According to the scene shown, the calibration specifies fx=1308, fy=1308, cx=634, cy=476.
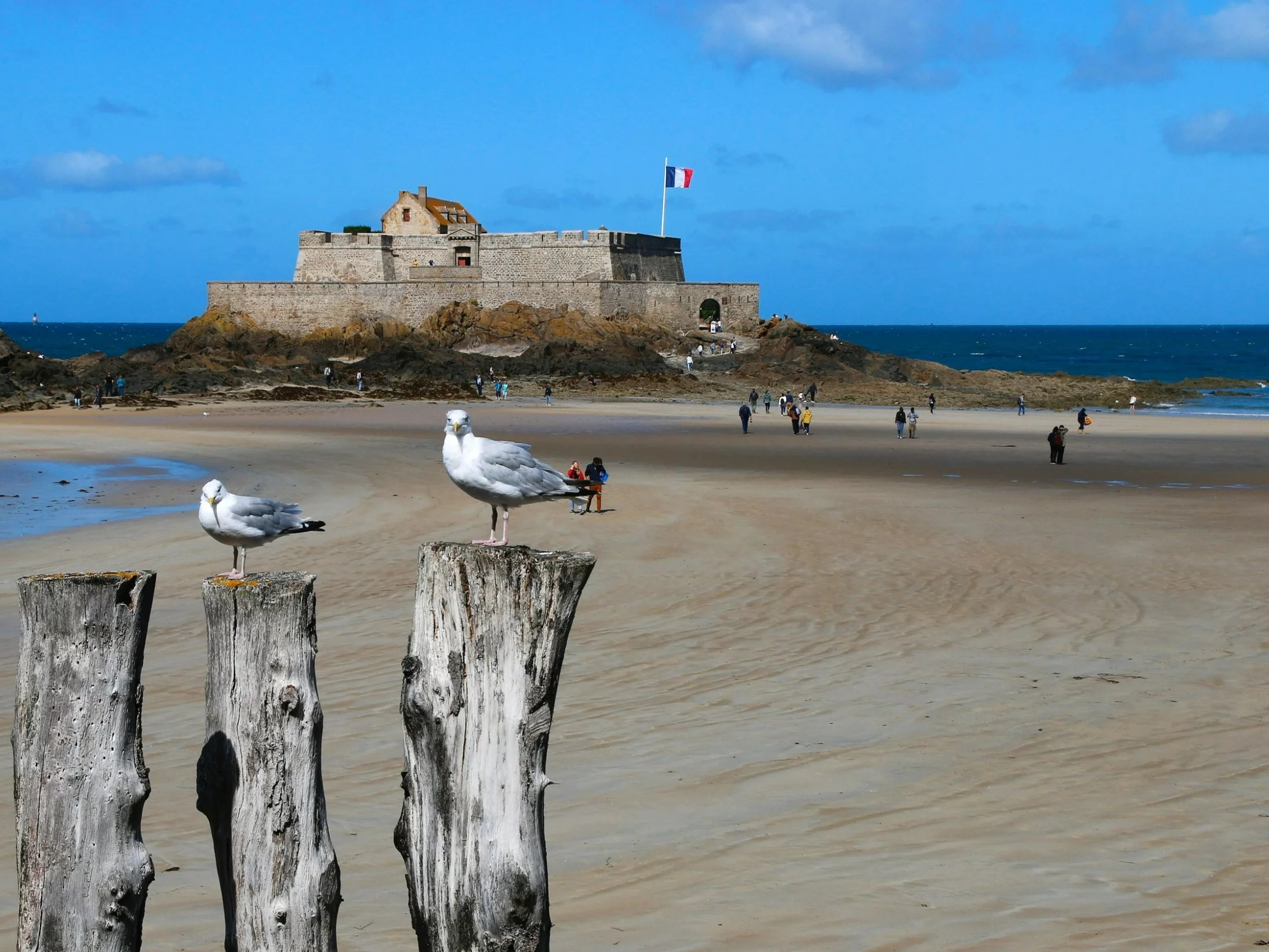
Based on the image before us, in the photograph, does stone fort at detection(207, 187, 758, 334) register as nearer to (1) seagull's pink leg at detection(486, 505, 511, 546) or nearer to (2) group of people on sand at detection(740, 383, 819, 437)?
(2) group of people on sand at detection(740, 383, 819, 437)

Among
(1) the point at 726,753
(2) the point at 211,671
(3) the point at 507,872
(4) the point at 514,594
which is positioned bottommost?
(1) the point at 726,753

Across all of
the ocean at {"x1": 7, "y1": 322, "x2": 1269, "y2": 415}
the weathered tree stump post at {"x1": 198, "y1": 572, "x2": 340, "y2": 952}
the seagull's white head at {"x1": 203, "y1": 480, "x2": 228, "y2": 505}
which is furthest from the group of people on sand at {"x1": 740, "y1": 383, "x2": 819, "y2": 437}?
the weathered tree stump post at {"x1": 198, "y1": 572, "x2": 340, "y2": 952}

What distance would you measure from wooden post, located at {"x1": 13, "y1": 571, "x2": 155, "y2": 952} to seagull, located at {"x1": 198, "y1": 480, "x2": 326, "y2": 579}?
173 centimetres

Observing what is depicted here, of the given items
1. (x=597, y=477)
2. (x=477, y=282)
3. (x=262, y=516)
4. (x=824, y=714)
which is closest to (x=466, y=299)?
(x=477, y=282)

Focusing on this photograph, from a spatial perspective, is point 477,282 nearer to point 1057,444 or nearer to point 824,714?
point 1057,444

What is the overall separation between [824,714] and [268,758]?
5.06 meters

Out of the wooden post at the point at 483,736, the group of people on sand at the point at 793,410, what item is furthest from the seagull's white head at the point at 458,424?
the group of people on sand at the point at 793,410

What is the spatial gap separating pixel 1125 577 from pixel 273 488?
14.7 m

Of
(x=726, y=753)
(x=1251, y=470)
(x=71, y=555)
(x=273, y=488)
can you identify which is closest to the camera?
(x=726, y=753)

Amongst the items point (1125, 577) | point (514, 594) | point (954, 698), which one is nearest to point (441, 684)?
point (514, 594)

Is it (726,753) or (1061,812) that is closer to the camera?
(1061,812)

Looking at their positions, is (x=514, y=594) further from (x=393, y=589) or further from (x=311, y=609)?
(x=393, y=589)

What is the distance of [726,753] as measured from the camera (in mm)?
7672

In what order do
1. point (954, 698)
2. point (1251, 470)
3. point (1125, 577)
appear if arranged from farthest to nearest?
point (1251, 470) < point (1125, 577) < point (954, 698)
